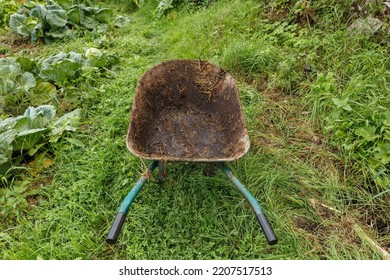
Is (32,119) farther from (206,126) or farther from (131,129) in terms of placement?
(206,126)

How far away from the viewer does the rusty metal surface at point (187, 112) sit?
2330 millimetres

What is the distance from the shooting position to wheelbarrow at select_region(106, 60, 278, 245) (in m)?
2.31

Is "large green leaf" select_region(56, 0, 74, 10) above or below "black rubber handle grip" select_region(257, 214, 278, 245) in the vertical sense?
above

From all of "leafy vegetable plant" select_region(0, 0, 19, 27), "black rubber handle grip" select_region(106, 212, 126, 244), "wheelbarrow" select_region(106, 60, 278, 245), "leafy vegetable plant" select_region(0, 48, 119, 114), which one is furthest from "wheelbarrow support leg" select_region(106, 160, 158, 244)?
"leafy vegetable plant" select_region(0, 0, 19, 27)

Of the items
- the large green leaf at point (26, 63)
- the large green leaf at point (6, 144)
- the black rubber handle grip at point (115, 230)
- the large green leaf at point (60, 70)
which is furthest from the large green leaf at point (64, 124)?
the black rubber handle grip at point (115, 230)

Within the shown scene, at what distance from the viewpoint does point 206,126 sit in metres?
2.59

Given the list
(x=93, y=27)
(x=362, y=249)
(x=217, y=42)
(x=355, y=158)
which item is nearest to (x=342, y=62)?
(x=355, y=158)

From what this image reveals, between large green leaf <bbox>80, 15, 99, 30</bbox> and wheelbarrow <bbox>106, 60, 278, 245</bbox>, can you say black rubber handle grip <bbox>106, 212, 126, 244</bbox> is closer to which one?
A: wheelbarrow <bbox>106, 60, 278, 245</bbox>

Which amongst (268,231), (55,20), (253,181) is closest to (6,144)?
(253,181)

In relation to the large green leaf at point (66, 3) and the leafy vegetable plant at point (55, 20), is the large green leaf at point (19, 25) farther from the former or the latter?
the large green leaf at point (66, 3)

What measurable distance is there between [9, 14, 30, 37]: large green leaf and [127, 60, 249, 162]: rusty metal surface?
265 centimetres

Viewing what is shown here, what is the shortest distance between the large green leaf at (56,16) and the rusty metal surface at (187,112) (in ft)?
7.88

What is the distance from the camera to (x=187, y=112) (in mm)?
2715

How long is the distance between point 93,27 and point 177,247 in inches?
142
